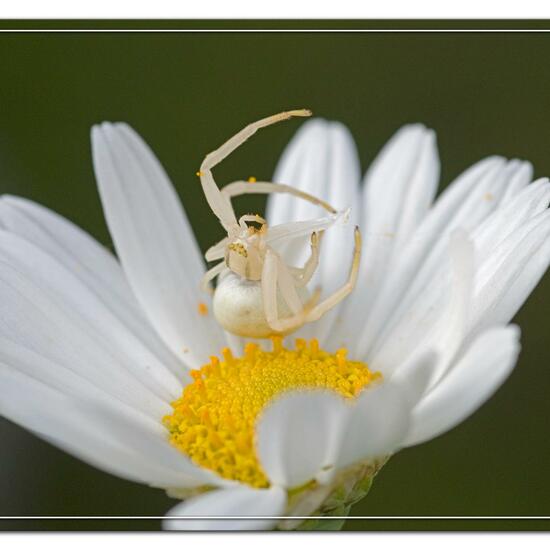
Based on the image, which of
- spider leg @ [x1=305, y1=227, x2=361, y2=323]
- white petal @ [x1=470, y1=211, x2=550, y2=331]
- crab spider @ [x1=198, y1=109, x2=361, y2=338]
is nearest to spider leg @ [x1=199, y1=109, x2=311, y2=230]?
crab spider @ [x1=198, y1=109, x2=361, y2=338]

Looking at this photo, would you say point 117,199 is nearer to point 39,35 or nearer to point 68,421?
point 39,35

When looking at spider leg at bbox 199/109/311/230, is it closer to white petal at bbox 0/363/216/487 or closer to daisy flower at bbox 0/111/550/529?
daisy flower at bbox 0/111/550/529

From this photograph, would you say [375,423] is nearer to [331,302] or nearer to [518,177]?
[331,302]

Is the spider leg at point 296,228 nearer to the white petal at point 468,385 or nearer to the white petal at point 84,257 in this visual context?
the white petal at point 84,257

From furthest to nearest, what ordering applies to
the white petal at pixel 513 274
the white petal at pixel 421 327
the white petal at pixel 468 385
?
the white petal at pixel 421 327, the white petal at pixel 513 274, the white petal at pixel 468 385

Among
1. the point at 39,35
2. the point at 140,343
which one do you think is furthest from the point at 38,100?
the point at 140,343

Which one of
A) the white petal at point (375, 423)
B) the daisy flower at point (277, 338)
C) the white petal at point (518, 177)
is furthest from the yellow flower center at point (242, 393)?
the white petal at point (518, 177)
